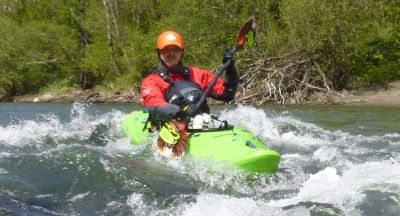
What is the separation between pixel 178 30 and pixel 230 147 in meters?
16.1

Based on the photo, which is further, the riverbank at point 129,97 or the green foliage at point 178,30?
the green foliage at point 178,30

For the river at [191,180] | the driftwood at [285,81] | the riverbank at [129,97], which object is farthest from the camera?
the driftwood at [285,81]

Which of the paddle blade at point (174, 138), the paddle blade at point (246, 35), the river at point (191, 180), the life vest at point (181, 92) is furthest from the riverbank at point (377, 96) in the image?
the paddle blade at point (174, 138)

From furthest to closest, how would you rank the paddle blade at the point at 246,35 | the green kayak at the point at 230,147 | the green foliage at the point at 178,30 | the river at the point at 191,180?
1. the green foliage at the point at 178,30
2. the paddle blade at the point at 246,35
3. the green kayak at the point at 230,147
4. the river at the point at 191,180

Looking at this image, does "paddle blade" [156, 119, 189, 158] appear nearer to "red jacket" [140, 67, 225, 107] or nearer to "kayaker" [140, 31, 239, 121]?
"kayaker" [140, 31, 239, 121]

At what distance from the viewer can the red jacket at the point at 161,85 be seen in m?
6.53

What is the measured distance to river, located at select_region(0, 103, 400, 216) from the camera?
4.48 metres

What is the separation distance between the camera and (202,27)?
20.5 meters

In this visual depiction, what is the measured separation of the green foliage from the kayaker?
1094 cm

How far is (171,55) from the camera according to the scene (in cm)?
675

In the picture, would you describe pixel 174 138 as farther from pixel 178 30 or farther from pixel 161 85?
pixel 178 30

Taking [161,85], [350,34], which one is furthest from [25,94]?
[161,85]

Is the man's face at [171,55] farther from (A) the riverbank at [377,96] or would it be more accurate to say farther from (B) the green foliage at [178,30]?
(B) the green foliage at [178,30]

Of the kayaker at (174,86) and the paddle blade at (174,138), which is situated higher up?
the kayaker at (174,86)
